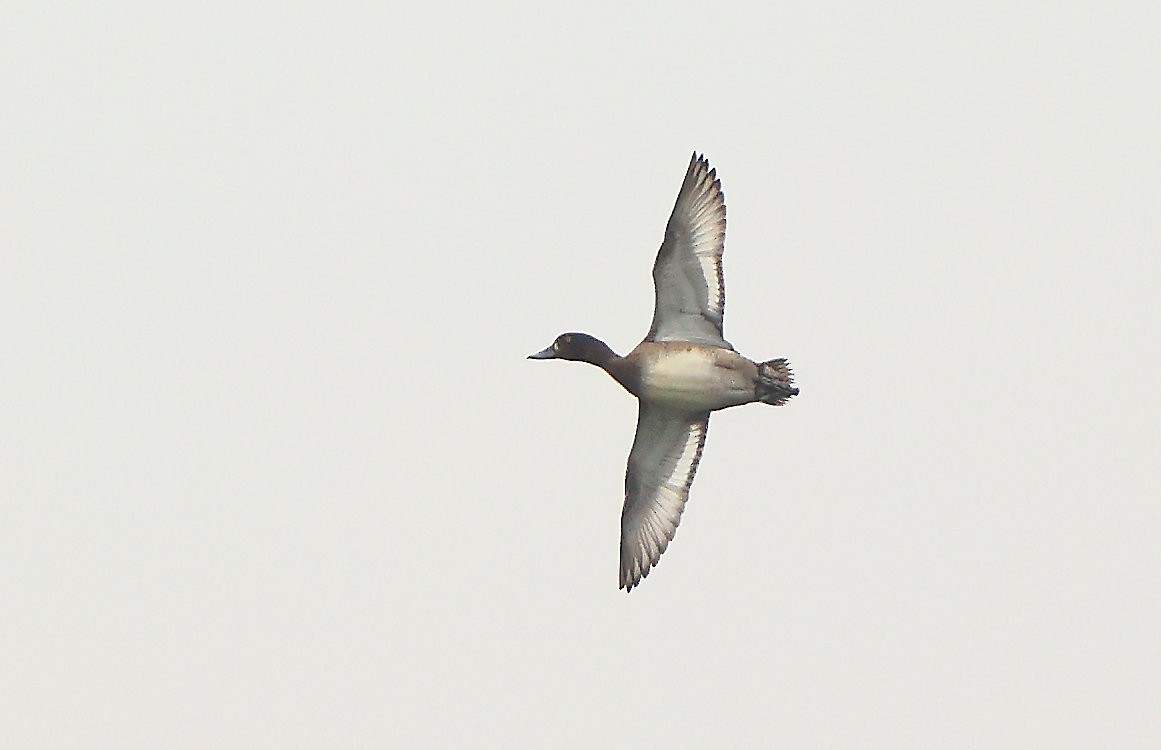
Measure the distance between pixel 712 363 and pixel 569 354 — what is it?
1.67 meters

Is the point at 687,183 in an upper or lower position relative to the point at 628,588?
upper

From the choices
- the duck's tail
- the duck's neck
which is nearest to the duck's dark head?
the duck's neck

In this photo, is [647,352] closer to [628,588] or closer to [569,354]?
[569,354]

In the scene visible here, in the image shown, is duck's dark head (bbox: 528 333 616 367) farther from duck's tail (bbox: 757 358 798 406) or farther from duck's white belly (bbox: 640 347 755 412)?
duck's tail (bbox: 757 358 798 406)

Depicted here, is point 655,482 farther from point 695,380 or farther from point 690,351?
point 690,351

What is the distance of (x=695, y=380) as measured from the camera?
1875 cm

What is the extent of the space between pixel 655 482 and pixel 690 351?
167cm

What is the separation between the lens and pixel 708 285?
741 inches

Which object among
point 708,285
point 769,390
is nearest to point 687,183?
point 708,285

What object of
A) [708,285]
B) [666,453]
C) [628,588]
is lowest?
[628,588]

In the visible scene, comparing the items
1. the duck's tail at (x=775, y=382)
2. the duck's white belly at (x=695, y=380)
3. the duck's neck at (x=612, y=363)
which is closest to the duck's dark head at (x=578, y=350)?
the duck's neck at (x=612, y=363)

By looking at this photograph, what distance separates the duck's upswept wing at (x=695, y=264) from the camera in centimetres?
1873

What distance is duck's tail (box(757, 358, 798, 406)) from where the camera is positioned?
1859 centimetres

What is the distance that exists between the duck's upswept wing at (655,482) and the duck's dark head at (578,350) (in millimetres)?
652
